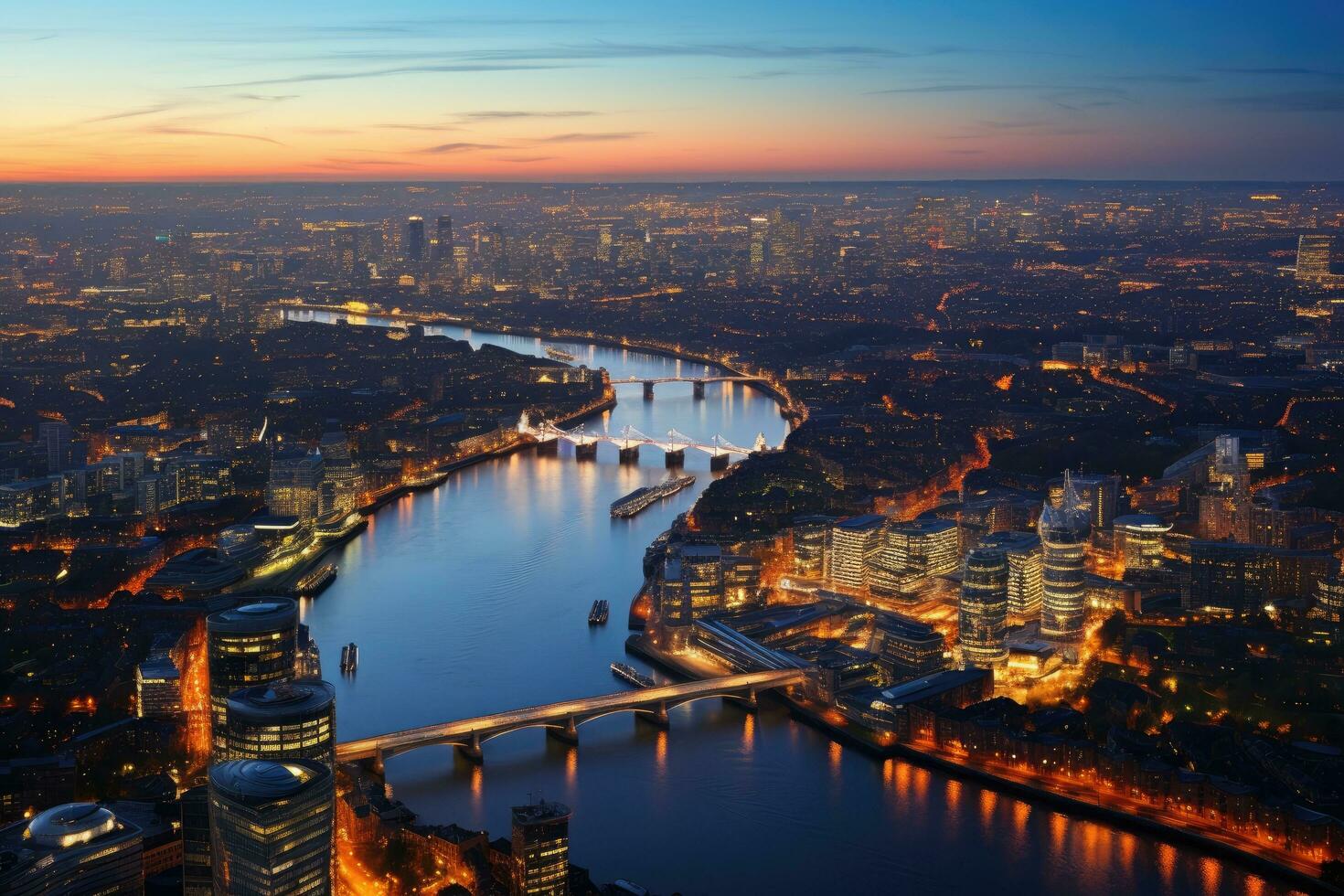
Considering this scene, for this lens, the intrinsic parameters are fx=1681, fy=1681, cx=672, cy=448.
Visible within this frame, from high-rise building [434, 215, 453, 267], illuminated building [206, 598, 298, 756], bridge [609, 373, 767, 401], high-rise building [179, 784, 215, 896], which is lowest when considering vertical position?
bridge [609, 373, 767, 401]

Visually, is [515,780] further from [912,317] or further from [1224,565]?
[912,317]

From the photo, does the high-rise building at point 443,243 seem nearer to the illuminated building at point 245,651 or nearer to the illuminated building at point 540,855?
the illuminated building at point 245,651

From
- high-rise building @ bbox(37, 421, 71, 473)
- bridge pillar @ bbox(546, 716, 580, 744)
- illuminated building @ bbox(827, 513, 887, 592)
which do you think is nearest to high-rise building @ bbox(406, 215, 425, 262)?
high-rise building @ bbox(37, 421, 71, 473)

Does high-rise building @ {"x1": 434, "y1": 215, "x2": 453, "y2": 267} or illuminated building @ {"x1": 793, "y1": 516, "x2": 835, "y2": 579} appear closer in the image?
illuminated building @ {"x1": 793, "y1": 516, "x2": 835, "y2": 579}

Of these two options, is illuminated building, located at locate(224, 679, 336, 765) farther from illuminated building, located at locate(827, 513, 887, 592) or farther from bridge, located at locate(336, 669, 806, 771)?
illuminated building, located at locate(827, 513, 887, 592)

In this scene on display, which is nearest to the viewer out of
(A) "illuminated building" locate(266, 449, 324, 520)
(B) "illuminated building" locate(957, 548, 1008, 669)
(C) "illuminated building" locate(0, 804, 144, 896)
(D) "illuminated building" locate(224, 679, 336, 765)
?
(C) "illuminated building" locate(0, 804, 144, 896)

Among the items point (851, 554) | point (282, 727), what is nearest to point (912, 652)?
point (851, 554)
